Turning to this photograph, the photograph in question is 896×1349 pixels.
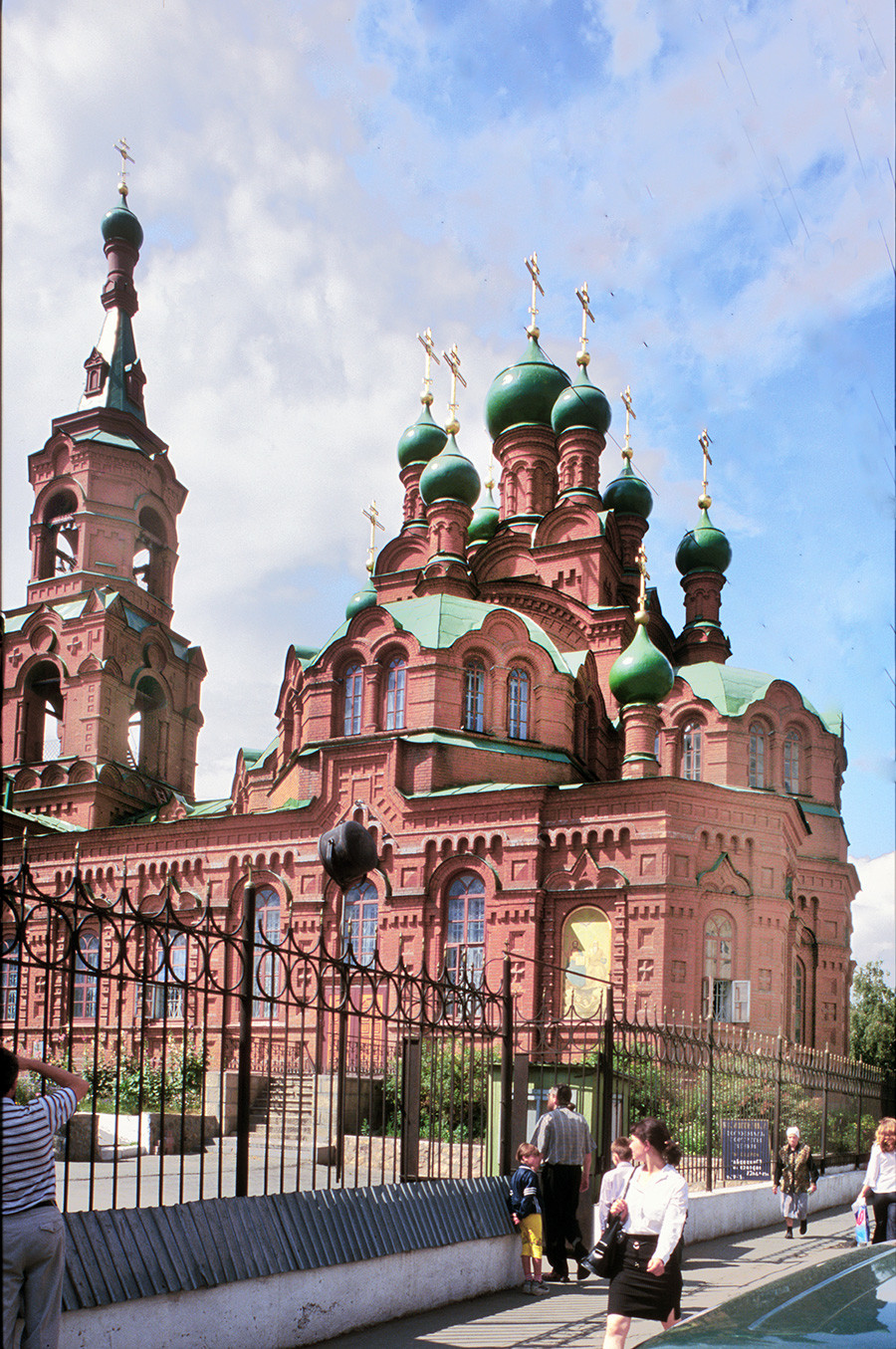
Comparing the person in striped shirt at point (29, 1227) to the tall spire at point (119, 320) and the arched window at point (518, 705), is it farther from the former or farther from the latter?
the tall spire at point (119, 320)

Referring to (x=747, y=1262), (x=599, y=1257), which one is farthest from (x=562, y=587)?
(x=599, y=1257)

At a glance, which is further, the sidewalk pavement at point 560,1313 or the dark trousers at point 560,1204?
the dark trousers at point 560,1204

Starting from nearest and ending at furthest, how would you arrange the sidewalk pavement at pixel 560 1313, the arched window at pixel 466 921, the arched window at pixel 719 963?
1. the sidewalk pavement at pixel 560 1313
2. the arched window at pixel 719 963
3. the arched window at pixel 466 921

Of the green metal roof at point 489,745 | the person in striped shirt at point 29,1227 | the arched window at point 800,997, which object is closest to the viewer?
the person in striped shirt at point 29,1227

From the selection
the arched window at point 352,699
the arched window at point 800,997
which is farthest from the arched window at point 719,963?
the arched window at point 352,699

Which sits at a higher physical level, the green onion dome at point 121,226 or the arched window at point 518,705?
the green onion dome at point 121,226

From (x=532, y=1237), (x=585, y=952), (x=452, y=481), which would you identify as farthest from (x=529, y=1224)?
(x=452, y=481)

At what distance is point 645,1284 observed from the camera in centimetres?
595

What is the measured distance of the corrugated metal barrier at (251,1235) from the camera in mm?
5668

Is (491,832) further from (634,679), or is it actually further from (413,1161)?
(413,1161)

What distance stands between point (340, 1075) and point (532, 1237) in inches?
103

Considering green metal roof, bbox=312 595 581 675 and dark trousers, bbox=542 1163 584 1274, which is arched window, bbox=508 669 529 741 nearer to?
green metal roof, bbox=312 595 581 675

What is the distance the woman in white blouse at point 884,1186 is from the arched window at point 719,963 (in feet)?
46.4

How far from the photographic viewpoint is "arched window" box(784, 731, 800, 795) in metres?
29.9
